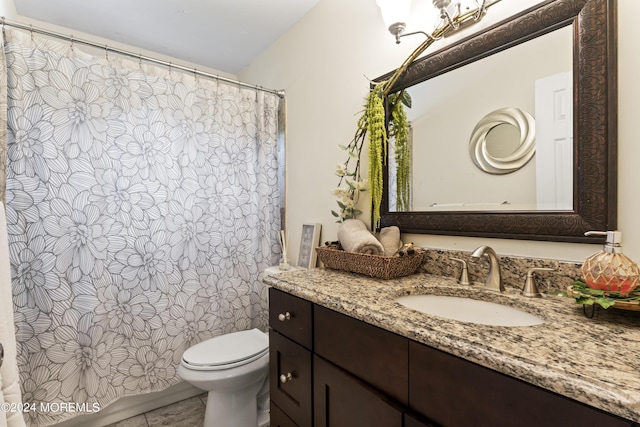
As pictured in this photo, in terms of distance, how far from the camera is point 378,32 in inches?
56.4

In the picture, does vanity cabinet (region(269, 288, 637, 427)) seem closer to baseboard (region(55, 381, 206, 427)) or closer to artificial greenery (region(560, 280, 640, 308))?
artificial greenery (region(560, 280, 640, 308))

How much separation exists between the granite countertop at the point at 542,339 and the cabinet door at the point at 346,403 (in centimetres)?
18

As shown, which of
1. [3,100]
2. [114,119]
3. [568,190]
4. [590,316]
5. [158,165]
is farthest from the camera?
[158,165]

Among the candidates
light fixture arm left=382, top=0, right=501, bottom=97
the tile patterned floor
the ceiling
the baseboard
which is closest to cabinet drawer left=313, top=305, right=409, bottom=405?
light fixture arm left=382, top=0, right=501, bottom=97

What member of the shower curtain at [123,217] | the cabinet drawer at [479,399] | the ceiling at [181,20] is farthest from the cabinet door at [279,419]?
the ceiling at [181,20]

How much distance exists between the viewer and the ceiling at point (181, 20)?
1835 mm

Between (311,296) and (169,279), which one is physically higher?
(311,296)

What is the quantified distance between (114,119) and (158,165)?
1.02 ft

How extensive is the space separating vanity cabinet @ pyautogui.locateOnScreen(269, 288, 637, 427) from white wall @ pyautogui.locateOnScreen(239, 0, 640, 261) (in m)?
0.56

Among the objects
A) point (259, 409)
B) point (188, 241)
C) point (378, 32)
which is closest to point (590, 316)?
point (378, 32)

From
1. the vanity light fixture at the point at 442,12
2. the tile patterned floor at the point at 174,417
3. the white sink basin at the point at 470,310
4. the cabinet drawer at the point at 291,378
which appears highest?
the vanity light fixture at the point at 442,12

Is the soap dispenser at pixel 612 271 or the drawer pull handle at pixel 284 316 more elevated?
the soap dispenser at pixel 612 271

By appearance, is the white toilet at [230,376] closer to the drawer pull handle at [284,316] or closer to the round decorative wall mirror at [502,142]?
the drawer pull handle at [284,316]

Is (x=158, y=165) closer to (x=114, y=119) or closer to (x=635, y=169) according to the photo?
(x=114, y=119)
